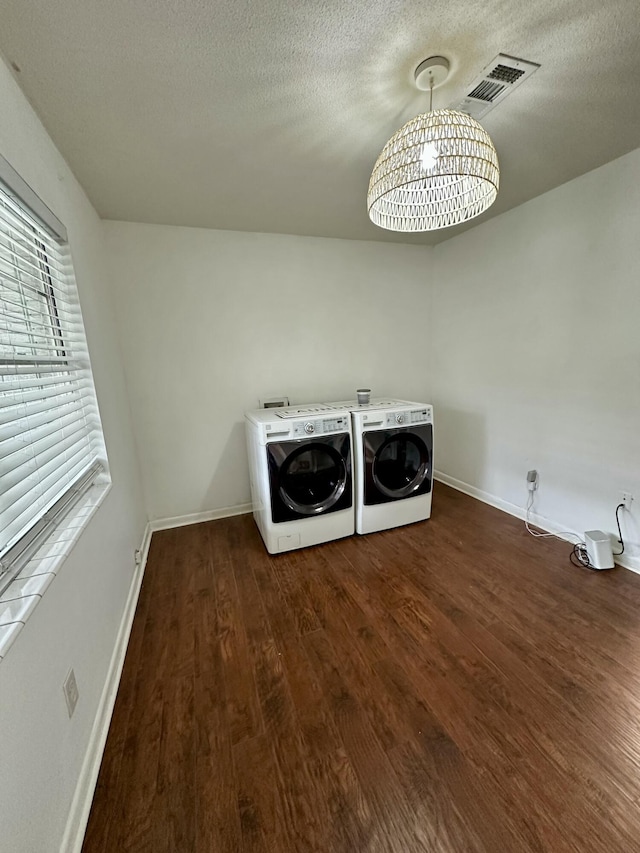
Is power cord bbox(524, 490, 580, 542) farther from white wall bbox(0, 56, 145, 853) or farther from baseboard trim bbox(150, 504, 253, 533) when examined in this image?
white wall bbox(0, 56, 145, 853)

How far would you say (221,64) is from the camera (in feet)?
3.79

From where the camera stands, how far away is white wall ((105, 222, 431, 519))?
8.13 feet

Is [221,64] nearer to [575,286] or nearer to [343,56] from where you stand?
[343,56]

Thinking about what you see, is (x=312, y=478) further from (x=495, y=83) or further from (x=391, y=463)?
(x=495, y=83)

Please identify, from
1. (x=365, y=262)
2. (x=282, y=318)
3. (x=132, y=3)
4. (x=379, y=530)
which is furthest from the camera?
(x=365, y=262)

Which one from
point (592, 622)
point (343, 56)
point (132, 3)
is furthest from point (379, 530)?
point (132, 3)

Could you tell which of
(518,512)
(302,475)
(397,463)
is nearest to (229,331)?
(302,475)

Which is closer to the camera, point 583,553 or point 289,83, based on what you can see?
point 289,83

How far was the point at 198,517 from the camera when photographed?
9.28 feet

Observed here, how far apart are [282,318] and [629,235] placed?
7.43ft

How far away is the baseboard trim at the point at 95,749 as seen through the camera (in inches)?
36.1

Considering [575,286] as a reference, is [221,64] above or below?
above

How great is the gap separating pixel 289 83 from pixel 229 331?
1662 millimetres

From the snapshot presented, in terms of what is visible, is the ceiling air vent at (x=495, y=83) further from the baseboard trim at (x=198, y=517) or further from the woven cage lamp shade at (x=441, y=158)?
the baseboard trim at (x=198, y=517)
